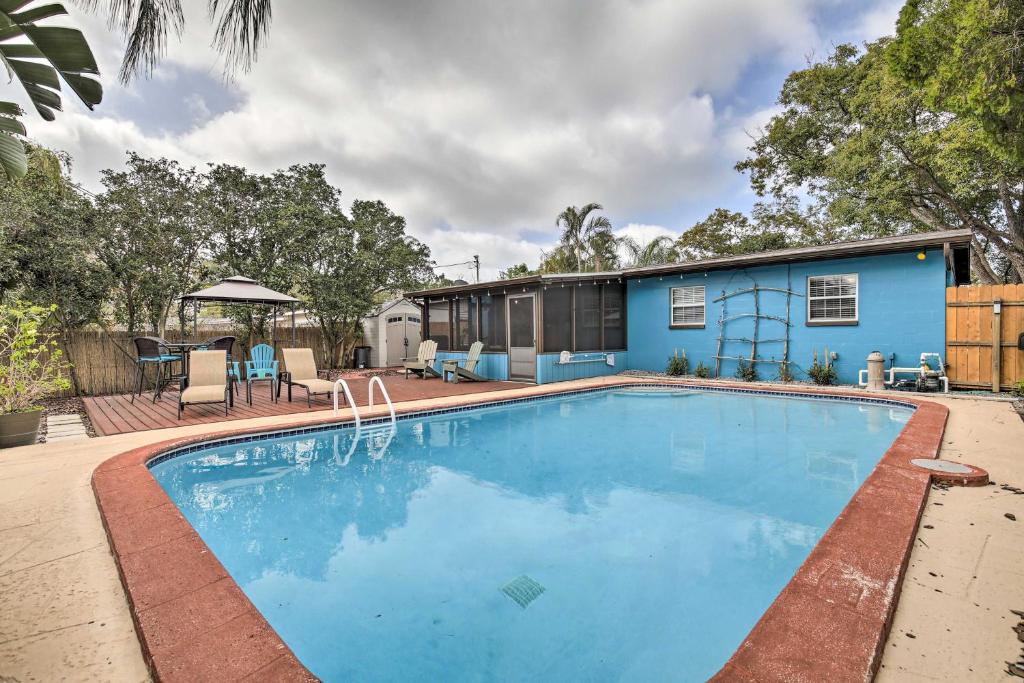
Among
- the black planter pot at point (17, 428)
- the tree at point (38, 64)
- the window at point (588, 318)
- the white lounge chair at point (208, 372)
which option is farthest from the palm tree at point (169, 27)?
the window at point (588, 318)

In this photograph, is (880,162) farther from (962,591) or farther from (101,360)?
(101,360)

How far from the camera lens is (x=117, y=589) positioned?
207cm

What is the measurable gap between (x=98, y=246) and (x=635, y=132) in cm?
1321

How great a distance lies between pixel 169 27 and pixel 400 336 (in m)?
14.4

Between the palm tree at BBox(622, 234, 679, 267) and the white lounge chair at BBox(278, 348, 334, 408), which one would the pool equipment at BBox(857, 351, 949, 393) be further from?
the palm tree at BBox(622, 234, 679, 267)

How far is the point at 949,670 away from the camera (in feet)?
4.83

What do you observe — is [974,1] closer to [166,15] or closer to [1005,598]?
[1005,598]

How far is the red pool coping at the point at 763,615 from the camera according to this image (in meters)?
1.48

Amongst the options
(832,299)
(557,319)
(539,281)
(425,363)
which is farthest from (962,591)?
(425,363)

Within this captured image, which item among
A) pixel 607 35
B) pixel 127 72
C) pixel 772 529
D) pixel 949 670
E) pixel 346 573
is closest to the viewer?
pixel 949 670

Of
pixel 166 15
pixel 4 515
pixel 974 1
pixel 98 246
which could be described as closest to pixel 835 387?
pixel 974 1

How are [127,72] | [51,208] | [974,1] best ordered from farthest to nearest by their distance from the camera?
[51,208] → [974,1] → [127,72]

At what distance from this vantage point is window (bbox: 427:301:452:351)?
13.9 metres

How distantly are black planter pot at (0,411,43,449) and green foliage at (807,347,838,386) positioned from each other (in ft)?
41.0
